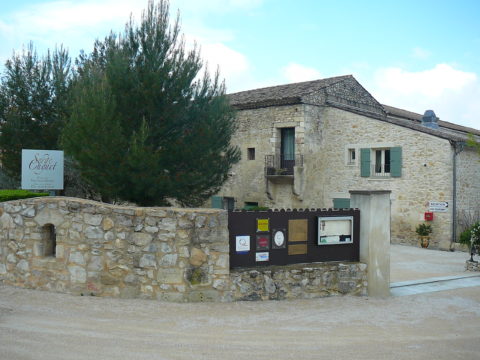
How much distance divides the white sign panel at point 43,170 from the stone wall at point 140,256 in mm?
4092

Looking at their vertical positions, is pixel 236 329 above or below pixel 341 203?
below

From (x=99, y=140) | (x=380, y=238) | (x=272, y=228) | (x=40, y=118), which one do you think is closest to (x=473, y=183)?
(x=380, y=238)

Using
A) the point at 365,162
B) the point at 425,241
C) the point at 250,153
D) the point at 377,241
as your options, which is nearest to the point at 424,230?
the point at 425,241

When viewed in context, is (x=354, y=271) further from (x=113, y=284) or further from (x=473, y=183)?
(x=473, y=183)

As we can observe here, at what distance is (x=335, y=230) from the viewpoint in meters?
9.25

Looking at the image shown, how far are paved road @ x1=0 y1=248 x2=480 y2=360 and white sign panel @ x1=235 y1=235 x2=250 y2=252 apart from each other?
3.02ft

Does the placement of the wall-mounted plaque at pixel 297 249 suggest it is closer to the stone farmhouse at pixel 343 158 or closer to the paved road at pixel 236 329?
the paved road at pixel 236 329

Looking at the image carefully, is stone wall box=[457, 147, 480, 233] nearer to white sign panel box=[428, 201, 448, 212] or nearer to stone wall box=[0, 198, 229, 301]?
white sign panel box=[428, 201, 448, 212]

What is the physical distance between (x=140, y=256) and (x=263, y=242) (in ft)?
6.99

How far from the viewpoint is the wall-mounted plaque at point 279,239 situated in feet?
28.7

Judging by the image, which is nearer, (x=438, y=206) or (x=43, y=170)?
(x=43, y=170)

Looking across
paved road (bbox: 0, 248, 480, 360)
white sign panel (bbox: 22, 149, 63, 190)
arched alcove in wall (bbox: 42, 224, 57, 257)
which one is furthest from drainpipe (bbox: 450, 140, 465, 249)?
arched alcove in wall (bbox: 42, 224, 57, 257)

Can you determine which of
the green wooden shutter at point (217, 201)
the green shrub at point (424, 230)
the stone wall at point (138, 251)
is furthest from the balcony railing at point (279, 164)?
the stone wall at point (138, 251)

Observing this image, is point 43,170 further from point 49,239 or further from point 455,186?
point 455,186
